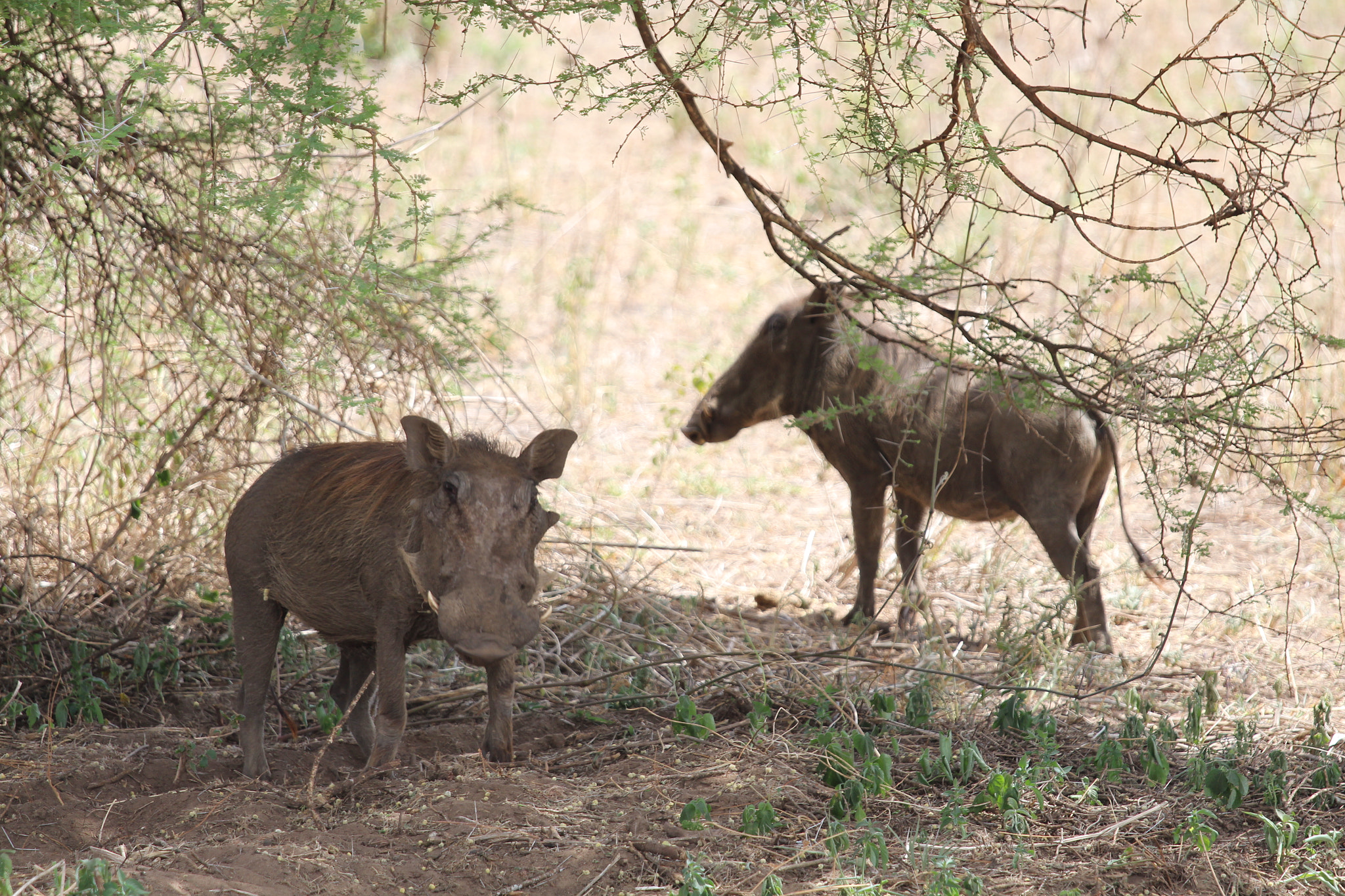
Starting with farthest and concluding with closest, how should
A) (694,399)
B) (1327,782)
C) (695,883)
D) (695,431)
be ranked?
(694,399)
(695,431)
(1327,782)
(695,883)

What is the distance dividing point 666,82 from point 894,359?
242cm

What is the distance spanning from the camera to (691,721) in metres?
3.85

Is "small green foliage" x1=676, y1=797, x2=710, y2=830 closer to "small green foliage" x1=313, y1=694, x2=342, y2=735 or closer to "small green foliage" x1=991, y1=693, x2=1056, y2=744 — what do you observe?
"small green foliage" x1=991, y1=693, x2=1056, y2=744

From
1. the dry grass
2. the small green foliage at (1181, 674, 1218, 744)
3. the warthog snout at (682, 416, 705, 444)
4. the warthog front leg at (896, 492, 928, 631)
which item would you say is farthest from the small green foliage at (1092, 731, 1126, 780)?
the warthog snout at (682, 416, 705, 444)

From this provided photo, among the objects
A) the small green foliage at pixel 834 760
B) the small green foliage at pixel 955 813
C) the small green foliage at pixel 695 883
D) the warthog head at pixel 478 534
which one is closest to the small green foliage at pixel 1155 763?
the small green foliage at pixel 955 813

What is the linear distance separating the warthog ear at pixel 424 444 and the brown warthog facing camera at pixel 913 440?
5.77ft

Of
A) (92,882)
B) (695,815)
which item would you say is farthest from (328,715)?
(92,882)

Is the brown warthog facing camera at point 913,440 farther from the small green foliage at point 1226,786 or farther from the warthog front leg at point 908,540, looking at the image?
the small green foliage at point 1226,786

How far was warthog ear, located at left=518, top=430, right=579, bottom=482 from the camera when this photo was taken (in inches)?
138

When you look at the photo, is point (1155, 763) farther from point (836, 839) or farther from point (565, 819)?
point (565, 819)

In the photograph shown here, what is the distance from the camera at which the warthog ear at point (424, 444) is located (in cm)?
343

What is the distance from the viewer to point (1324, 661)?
5.20m

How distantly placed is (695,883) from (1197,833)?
1305 millimetres

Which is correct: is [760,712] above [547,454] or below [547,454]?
below
